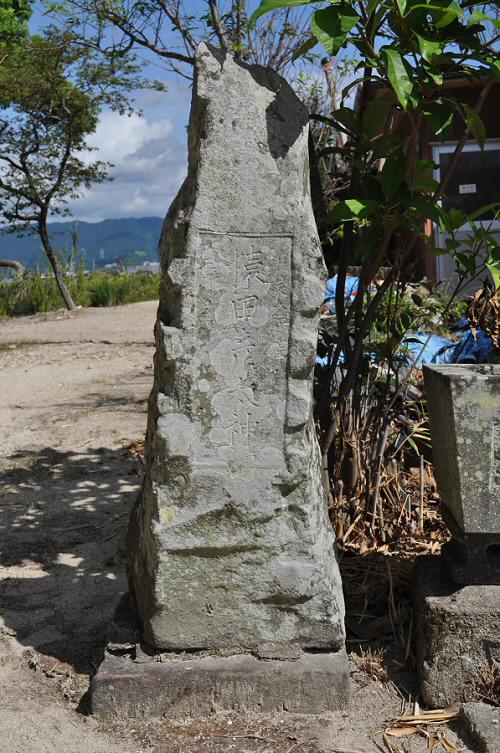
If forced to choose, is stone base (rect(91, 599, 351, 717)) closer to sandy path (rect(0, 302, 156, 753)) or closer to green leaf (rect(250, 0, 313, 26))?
sandy path (rect(0, 302, 156, 753))

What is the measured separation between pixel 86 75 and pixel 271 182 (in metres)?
12.3

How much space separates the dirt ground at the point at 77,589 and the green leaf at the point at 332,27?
2.12m

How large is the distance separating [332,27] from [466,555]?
1752mm

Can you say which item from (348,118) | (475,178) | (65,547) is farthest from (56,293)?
(348,118)

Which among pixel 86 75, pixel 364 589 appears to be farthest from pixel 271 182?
pixel 86 75

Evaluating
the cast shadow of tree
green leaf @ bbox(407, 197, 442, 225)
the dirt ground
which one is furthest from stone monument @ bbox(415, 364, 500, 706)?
the cast shadow of tree

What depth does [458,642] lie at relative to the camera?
8.92 ft

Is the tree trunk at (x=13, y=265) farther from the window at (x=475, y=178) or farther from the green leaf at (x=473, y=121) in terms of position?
the green leaf at (x=473, y=121)

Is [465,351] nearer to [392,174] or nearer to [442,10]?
[392,174]

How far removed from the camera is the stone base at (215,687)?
8.89 ft

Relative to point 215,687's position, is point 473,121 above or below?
above

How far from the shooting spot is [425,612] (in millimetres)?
2762

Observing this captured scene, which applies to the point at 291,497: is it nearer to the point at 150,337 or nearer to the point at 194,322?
the point at 194,322

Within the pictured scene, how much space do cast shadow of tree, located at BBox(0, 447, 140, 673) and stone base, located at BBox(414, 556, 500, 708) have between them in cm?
121
